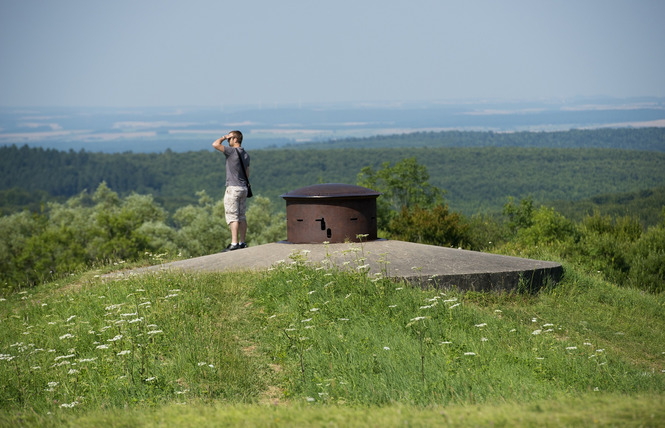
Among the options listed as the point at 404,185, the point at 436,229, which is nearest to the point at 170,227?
the point at 404,185

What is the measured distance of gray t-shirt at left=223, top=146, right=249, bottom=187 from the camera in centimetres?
1302

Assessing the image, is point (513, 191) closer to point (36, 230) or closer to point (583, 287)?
point (36, 230)

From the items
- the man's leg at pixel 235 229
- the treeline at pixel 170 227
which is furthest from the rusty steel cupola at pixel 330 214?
the treeline at pixel 170 227

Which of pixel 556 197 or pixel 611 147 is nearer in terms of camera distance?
pixel 556 197

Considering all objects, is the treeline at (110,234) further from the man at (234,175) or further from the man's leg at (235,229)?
the man at (234,175)

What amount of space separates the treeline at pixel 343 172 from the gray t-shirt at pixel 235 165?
50361 mm

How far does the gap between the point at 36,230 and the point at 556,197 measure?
54.1 meters

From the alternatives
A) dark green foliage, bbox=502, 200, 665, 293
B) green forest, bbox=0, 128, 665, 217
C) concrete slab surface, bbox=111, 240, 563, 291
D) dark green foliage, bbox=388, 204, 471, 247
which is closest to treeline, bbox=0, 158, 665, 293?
dark green foliage, bbox=388, 204, 471, 247

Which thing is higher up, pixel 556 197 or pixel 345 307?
pixel 345 307

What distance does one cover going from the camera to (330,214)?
504 inches

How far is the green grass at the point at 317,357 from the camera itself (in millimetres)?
5098

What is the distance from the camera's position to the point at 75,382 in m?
7.06

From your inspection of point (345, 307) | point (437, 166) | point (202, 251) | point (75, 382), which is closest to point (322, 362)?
point (345, 307)

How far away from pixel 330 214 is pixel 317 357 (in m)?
5.60
